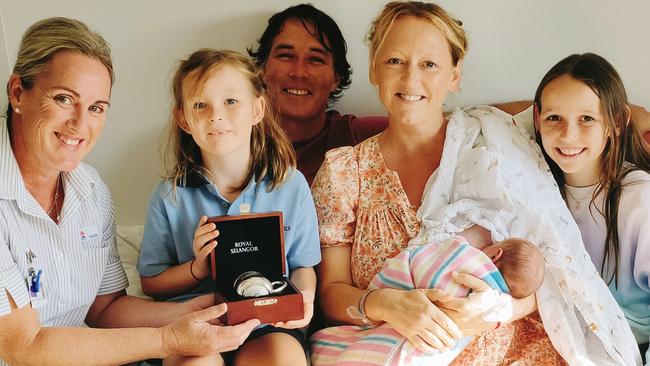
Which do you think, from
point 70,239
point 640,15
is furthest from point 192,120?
point 640,15

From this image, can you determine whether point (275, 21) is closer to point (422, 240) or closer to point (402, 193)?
point (402, 193)

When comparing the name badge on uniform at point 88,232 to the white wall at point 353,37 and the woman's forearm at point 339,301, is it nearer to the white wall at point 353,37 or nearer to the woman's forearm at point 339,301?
the woman's forearm at point 339,301

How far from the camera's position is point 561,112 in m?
1.77

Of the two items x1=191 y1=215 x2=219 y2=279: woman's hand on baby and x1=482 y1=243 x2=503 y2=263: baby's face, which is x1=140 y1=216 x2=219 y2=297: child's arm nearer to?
x1=191 y1=215 x2=219 y2=279: woman's hand on baby

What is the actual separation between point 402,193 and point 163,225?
0.69 metres

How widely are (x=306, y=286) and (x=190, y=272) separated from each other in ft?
1.03

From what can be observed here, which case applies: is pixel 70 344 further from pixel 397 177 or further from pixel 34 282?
pixel 397 177

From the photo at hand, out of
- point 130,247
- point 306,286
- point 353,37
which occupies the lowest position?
point 130,247

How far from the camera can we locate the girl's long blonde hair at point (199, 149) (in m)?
1.65

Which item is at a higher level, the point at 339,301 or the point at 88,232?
the point at 88,232

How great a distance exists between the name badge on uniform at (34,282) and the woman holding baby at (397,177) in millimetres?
755

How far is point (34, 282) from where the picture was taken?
57.1 inches

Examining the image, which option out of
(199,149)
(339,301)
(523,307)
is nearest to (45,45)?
(199,149)

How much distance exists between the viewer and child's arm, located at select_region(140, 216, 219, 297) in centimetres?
157
